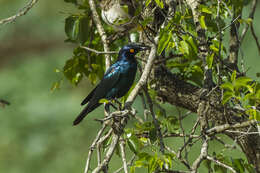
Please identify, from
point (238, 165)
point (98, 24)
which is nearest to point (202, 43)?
point (238, 165)

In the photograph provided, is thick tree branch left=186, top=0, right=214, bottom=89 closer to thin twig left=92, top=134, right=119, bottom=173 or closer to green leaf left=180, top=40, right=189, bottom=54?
green leaf left=180, top=40, right=189, bottom=54

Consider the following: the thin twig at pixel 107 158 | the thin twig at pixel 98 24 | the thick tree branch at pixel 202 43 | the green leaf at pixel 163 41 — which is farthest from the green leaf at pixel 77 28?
the thin twig at pixel 107 158

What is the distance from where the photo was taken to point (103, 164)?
2.37 m

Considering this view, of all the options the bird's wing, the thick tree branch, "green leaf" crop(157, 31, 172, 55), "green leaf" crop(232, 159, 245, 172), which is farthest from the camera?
the bird's wing

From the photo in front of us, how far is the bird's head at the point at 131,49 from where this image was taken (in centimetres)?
349

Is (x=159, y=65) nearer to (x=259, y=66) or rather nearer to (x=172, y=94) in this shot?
(x=172, y=94)

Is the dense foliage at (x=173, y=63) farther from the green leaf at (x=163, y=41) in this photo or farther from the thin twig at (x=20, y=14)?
the thin twig at (x=20, y=14)

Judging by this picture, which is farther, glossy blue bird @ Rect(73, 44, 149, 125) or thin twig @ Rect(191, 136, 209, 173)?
glossy blue bird @ Rect(73, 44, 149, 125)

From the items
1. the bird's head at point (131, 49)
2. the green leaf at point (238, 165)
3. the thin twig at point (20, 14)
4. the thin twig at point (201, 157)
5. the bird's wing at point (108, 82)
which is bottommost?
the green leaf at point (238, 165)

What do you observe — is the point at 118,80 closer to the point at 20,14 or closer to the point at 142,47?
the point at 142,47

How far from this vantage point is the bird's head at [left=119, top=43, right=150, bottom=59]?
11.5 ft

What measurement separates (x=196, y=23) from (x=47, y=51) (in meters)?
11.6

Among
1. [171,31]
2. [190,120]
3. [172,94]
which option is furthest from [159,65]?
[190,120]

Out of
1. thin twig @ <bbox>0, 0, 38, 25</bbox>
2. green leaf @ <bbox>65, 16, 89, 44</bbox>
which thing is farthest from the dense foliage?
thin twig @ <bbox>0, 0, 38, 25</bbox>
